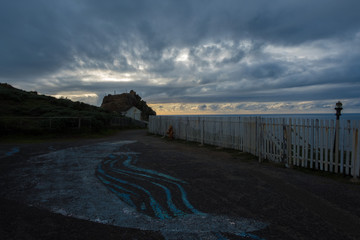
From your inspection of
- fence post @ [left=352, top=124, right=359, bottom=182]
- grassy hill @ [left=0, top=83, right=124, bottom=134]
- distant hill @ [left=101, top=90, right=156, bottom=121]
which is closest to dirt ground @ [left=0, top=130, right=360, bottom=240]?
fence post @ [left=352, top=124, right=359, bottom=182]

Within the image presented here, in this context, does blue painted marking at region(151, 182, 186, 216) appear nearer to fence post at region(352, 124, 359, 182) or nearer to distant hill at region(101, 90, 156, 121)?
fence post at region(352, 124, 359, 182)

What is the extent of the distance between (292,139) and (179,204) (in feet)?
18.4

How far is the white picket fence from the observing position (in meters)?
6.97

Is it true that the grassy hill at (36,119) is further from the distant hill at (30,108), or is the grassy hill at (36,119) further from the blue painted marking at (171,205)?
the blue painted marking at (171,205)

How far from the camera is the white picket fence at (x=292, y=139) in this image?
6969mm

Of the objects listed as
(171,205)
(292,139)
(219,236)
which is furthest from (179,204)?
(292,139)

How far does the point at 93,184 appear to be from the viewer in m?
6.24

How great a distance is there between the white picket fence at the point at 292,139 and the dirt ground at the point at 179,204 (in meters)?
0.78

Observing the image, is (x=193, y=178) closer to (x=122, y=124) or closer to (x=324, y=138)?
(x=324, y=138)

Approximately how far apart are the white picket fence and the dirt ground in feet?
2.57

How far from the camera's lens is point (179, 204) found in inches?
188

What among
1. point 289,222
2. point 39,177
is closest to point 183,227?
point 289,222

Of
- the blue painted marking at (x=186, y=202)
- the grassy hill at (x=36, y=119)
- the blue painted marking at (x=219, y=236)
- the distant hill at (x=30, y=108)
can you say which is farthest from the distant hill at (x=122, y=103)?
the blue painted marking at (x=219, y=236)

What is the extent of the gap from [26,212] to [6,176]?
3642 millimetres
